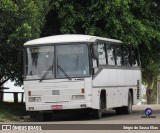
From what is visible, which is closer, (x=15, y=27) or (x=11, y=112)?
(x=15, y=27)

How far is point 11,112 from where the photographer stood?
2714cm

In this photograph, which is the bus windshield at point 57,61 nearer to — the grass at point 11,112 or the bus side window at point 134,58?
the grass at point 11,112

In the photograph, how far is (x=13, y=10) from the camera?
26062 mm

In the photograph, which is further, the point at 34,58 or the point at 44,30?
the point at 44,30

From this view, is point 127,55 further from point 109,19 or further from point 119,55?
point 109,19

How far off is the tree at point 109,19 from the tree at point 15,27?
7.21 ft

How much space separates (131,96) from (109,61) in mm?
4648

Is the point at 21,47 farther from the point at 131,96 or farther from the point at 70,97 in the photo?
the point at 131,96

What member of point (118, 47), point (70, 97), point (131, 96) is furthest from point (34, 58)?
point (131, 96)

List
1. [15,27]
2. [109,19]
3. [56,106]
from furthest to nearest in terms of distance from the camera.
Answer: [109,19], [15,27], [56,106]

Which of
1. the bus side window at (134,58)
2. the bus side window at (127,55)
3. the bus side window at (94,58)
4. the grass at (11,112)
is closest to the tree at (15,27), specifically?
the grass at (11,112)

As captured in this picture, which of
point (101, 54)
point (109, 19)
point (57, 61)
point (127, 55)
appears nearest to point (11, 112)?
point (57, 61)

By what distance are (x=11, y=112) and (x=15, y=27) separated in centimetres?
376

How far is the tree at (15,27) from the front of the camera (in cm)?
2614
